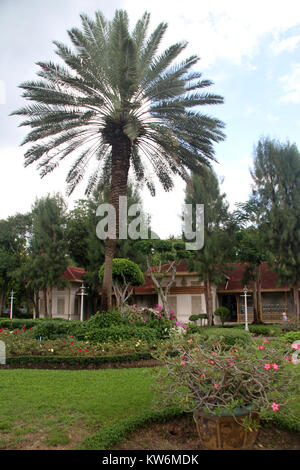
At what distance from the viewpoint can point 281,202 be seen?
23953 millimetres

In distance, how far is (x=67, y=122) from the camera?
50.6 ft

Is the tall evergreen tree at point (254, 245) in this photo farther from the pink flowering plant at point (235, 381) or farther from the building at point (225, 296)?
the pink flowering plant at point (235, 381)

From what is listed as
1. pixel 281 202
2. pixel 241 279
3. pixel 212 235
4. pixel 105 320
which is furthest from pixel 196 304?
pixel 105 320

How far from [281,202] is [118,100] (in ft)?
45.6

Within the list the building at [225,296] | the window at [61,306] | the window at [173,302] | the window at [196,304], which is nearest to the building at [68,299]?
the window at [61,306]

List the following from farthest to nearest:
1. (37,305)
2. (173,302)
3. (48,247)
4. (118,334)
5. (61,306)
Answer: (37,305), (61,306), (173,302), (48,247), (118,334)

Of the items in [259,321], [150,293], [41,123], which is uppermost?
[41,123]

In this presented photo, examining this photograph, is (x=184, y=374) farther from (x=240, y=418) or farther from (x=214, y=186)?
(x=214, y=186)

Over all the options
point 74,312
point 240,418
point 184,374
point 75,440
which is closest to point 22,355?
point 75,440

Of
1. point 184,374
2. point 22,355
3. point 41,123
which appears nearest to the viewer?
point 184,374

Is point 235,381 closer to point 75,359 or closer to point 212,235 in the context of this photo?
point 75,359

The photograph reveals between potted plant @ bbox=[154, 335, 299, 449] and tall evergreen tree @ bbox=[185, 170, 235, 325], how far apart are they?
19.9 m
